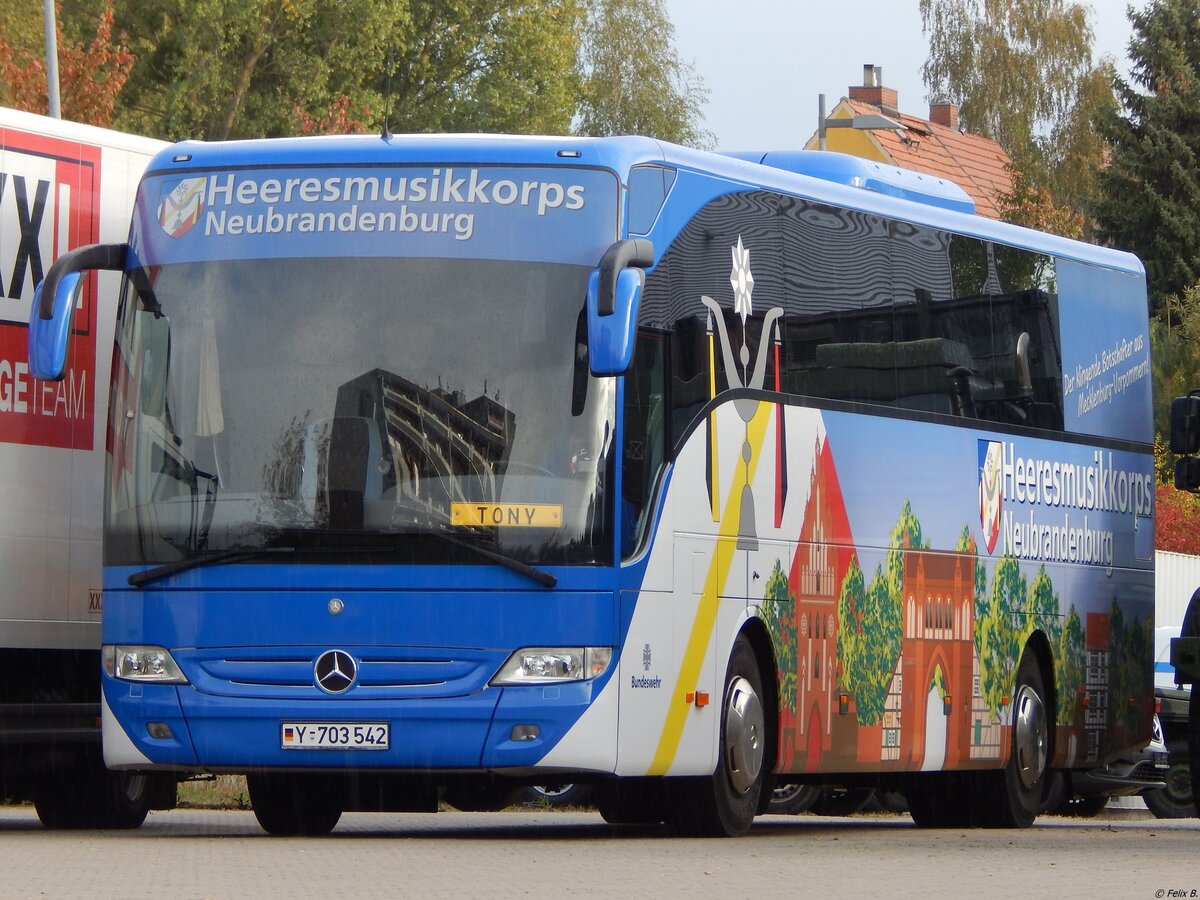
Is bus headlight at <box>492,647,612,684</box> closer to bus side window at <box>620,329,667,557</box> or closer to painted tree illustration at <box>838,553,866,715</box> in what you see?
bus side window at <box>620,329,667,557</box>

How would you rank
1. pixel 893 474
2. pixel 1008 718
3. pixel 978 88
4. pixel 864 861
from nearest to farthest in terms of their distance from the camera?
pixel 864 861 < pixel 893 474 < pixel 1008 718 < pixel 978 88

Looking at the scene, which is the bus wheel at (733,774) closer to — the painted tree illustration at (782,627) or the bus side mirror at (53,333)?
the painted tree illustration at (782,627)

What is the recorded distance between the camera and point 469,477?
12.7 meters

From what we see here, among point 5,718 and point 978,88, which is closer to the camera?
point 5,718

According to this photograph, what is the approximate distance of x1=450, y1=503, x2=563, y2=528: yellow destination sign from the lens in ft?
41.5

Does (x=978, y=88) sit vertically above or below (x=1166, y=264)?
above

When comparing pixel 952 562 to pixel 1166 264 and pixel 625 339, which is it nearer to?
pixel 625 339

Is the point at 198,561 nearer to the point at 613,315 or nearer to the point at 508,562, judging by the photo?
the point at 508,562

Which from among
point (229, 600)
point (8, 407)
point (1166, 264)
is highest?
point (1166, 264)

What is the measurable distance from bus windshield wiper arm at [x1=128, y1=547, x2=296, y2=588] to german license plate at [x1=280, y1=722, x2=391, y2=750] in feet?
2.68

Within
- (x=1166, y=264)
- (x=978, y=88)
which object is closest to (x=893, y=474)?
(x=1166, y=264)

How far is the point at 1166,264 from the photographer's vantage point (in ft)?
191

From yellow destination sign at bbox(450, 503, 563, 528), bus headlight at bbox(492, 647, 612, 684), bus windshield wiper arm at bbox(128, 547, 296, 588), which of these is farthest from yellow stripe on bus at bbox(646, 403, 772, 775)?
bus windshield wiper arm at bbox(128, 547, 296, 588)

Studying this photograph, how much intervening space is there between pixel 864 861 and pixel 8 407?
496 cm
